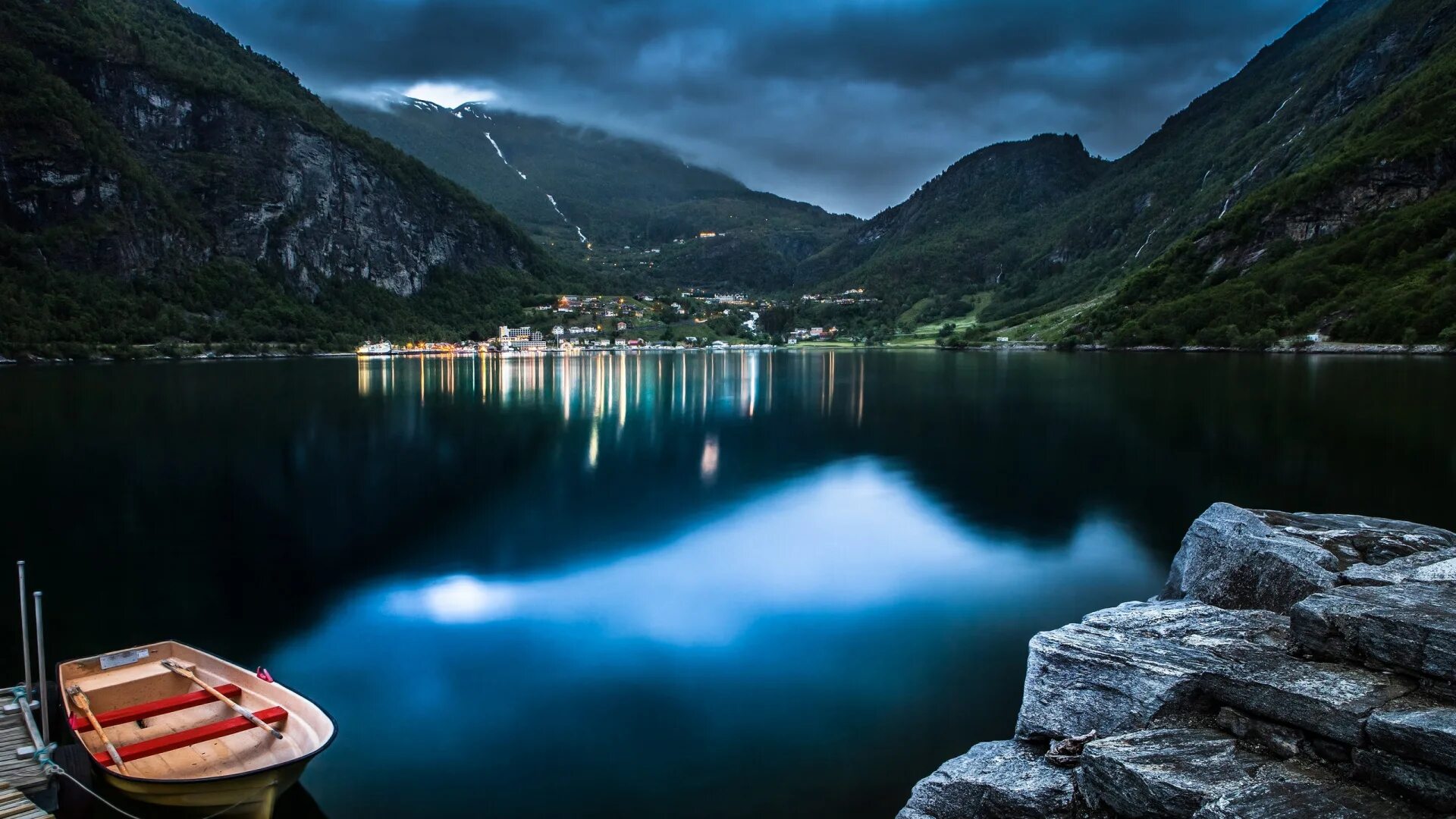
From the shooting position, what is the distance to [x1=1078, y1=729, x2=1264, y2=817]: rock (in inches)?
211

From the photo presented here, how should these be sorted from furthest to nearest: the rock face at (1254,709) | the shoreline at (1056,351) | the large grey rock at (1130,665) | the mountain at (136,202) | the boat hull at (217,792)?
the mountain at (136,202)
the shoreline at (1056,351)
the boat hull at (217,792)
the large grey rock at (1130,665)
the rock face at (1254,709)

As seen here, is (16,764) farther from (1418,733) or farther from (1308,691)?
(1418,733)

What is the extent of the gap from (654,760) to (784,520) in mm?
12469

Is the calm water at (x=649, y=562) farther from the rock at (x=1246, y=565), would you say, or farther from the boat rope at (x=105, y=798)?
the rock at (x=1246, y=565)

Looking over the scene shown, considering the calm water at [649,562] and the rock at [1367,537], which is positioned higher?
the rock at [1367,537]

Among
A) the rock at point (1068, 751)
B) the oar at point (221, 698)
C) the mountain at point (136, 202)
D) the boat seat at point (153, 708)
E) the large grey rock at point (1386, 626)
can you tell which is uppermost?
the mountain at point (136, 202)

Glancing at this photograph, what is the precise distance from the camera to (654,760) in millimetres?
9375

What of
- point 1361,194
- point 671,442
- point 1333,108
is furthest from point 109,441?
point 1333,108

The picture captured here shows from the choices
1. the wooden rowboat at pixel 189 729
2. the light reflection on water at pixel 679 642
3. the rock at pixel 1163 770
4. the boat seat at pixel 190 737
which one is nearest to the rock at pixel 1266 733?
the rock at pixel 1163 770

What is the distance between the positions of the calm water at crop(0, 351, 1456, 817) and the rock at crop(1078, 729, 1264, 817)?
2984 millimetres

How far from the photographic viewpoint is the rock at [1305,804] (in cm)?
478

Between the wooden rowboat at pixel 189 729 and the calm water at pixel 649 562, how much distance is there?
101 centimetres

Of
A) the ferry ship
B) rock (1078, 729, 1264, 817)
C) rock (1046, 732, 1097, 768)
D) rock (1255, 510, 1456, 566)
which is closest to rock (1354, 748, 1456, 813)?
rock (1078, 729, 1264, 817)

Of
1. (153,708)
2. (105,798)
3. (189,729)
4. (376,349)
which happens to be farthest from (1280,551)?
(376,349)
